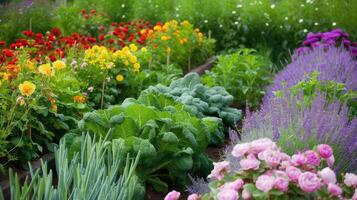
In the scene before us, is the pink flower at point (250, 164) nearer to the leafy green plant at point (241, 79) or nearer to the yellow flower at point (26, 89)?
the yellow flower at point (26, 89)

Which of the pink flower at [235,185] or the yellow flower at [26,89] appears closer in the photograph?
the pink flower at [235,185]

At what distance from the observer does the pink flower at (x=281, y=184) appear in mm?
2420

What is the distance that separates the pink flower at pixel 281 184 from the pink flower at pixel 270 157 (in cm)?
14

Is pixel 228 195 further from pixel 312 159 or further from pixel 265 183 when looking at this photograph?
pixel 312 159

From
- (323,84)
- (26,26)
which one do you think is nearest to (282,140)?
(323,84)

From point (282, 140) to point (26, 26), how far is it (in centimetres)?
730

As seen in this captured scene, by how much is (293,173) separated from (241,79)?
4.65 m

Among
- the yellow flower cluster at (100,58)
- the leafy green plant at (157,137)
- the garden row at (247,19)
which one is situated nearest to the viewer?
the leafy green plant at (157,137)

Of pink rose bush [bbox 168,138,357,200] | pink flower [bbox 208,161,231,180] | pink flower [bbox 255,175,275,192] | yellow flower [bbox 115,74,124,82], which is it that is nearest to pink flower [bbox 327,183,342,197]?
pink rose bush [bbox 168,138,357,200]

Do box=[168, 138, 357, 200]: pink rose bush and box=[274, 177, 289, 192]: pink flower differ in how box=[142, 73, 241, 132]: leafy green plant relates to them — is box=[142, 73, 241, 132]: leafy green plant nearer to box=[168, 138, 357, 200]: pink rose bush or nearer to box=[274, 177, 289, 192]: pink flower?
box=[168, 138, 357, 200]: pink rose bush

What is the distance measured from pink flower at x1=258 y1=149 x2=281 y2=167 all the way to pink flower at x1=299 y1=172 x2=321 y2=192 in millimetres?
170

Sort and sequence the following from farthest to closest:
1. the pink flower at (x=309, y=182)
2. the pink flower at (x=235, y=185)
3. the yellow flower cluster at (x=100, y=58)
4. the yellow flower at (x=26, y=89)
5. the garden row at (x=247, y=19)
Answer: the garden row at (x=247, y=19) → the yellow flower cluster at (x=100, y=58) → the yellow flower at (x=26, y=89) → the pink flower at (x=235, y=185) → the pink flower at (x=309, y=182)

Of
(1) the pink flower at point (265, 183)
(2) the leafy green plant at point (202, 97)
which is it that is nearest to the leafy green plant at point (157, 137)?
(2) the leafy green plant at point (202, 97)

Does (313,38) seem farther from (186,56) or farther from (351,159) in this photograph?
(351,159)
